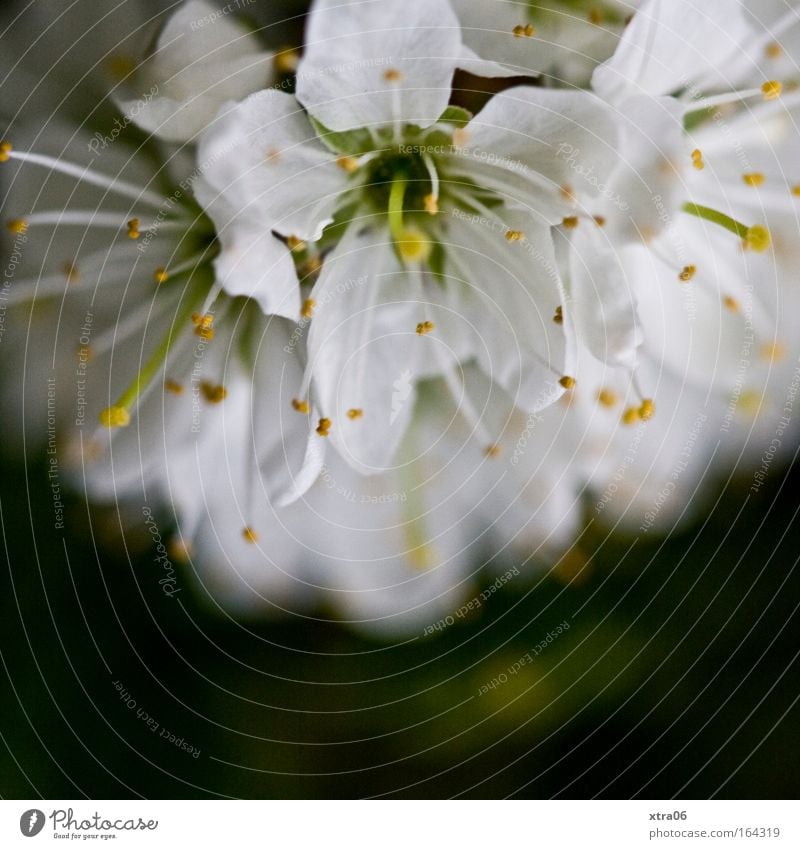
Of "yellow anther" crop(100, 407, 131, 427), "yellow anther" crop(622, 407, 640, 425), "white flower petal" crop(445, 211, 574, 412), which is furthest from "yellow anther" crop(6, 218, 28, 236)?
"yellow anther" crop(622, 407, 640, 425)

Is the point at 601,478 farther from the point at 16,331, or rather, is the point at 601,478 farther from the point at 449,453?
the point at 16,331

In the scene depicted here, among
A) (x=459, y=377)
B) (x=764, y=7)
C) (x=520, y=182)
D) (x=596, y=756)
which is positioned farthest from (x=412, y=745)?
(x=764, y=7)

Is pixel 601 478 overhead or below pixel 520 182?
below

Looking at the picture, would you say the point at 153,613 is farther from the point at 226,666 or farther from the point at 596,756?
the point at 596,756

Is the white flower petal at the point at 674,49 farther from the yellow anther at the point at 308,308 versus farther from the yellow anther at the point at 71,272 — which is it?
the yellow anther at the point at 71,272

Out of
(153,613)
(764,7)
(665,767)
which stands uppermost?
(764,7)
